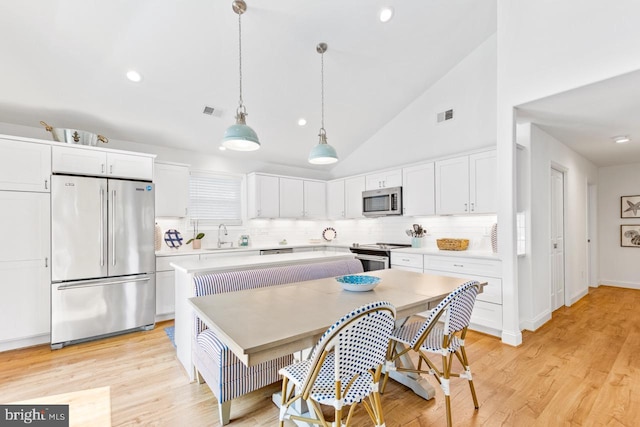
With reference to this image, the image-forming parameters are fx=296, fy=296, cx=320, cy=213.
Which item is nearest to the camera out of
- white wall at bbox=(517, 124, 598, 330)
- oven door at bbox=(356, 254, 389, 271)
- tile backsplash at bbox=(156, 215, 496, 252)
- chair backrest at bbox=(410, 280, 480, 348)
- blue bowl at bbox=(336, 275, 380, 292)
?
chair backrest at bbox=(410, 280, 480, 348)

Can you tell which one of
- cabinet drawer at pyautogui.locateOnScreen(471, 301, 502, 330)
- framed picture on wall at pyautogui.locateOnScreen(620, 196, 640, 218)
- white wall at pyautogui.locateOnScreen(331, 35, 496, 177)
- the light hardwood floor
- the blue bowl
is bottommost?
the light hardwood floor

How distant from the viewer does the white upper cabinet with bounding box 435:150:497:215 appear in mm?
3641

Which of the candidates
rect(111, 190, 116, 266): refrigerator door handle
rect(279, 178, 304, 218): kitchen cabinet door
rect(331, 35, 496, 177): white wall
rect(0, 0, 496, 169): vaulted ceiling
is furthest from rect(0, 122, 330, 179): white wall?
rect(331, 35, 496, 177): white wall

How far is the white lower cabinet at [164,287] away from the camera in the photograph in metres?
3.83

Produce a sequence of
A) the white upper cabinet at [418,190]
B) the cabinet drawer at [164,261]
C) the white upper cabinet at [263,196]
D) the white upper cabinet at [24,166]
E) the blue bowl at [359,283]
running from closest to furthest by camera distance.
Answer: the blue bowl at [359,283]
the white upper cabinet at [24,166]
the cabinet drawer at [164,261]
the white upper cabinet at [418,190]
the white upper cabinet at [263,196]

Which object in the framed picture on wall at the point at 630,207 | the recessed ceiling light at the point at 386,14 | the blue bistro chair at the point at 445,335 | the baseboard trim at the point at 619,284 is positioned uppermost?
the recessed ceiling light at the point at 386,14

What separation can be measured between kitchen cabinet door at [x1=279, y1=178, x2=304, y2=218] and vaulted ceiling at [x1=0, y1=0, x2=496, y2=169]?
42.9 inches

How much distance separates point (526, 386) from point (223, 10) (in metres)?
4.17

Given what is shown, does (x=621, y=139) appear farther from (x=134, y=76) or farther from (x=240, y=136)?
(x=134, y=76)

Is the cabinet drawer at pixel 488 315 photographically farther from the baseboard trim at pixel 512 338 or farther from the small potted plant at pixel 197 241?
the small potted plant at pixel 197 241

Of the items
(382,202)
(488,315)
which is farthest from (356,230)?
(488,315)

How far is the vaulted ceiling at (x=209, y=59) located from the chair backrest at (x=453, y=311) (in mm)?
2907

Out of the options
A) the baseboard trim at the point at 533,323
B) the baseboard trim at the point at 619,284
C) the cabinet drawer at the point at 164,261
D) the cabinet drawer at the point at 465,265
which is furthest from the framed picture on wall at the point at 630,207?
the cabinet drawer at the point at 164,261

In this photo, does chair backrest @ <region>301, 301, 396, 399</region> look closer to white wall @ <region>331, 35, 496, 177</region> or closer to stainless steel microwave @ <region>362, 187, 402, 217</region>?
stainless steel microwave @ <region>362, 187, 402, 217</region>
